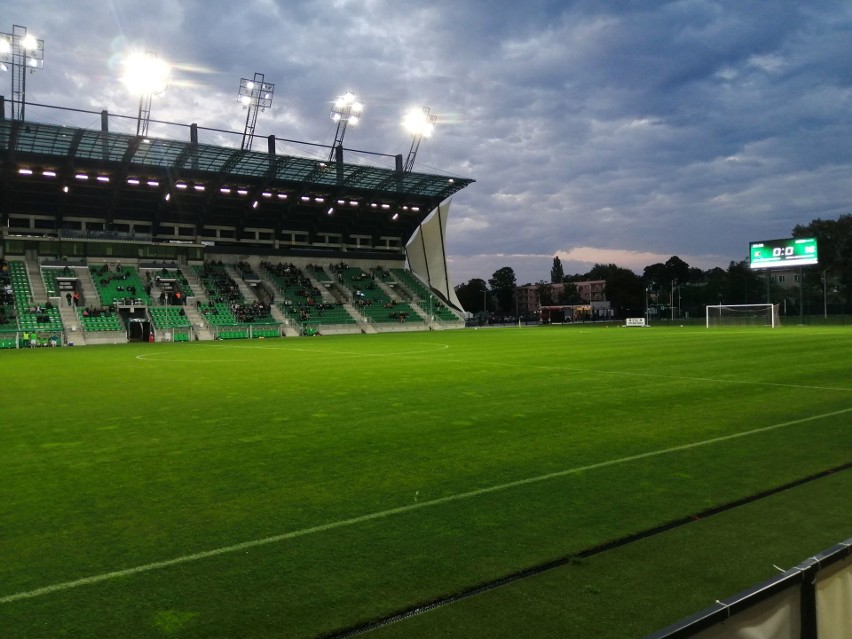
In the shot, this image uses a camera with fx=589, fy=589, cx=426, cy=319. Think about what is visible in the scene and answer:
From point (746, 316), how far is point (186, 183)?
184ft

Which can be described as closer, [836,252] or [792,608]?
[792,608]

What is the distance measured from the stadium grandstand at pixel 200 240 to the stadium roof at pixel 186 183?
0.50 ft

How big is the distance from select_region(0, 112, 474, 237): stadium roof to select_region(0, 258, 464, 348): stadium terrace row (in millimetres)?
5666

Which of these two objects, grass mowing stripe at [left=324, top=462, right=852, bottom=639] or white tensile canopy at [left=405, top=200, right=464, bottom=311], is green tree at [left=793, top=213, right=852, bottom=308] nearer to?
white tensile canopy at [left=405, top=200, right=464, bottom=311]

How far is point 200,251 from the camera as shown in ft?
193

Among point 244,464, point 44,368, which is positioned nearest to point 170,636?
point 244,464

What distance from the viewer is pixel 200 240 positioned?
59.8 meters

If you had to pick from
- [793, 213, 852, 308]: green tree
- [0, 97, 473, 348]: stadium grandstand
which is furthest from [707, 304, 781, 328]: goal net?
[0, 97, 473, 348]: stadium grandstand

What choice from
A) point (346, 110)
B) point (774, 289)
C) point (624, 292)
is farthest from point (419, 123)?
point (624, 292)

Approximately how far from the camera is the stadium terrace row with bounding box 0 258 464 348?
43188 mm

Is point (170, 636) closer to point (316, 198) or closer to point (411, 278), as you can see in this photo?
point (316, 198)

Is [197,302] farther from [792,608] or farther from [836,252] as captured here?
[836,252]

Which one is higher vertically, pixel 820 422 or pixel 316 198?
pixel 316 198

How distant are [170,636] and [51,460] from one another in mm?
5439
